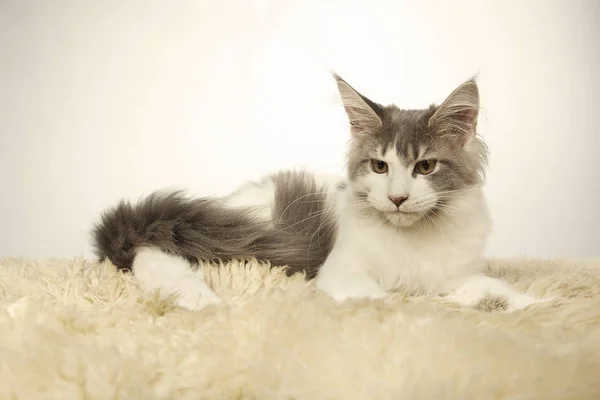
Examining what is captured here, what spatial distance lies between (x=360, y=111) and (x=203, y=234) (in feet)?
1.82

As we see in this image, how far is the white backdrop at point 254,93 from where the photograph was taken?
266 centimetres

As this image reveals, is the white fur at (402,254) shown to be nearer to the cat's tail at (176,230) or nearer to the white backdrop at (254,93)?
the cat's tail at (176,230)

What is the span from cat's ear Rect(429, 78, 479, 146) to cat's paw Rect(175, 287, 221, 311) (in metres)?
0.71

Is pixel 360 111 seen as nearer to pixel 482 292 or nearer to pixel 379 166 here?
pixel 379 166

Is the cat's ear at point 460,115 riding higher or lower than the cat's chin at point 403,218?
higher

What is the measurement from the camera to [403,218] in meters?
1.28

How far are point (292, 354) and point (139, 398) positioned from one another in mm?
220

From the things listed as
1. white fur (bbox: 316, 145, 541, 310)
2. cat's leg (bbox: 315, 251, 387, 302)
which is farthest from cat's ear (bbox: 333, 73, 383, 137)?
cat's leg (bbox: 315, 251, 387, 302)

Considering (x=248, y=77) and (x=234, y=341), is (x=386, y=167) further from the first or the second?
(x=248, y=77)

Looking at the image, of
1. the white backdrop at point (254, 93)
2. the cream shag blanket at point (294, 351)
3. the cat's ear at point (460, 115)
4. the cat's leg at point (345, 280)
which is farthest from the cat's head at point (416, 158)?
the white backdrop at point (254, 93)

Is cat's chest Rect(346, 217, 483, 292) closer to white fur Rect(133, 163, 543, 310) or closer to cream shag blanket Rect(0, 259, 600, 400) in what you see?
white fur Rect(133, 163, 543, 310)

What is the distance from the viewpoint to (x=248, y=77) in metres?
2.73

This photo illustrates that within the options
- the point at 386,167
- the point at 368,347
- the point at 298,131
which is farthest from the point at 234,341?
the point at 298,131

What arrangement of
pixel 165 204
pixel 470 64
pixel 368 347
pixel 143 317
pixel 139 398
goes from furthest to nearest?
pixel 470 64 < pixel 165 204 < pixel 143 317 < pixel 368 347 < pixel 139 398
